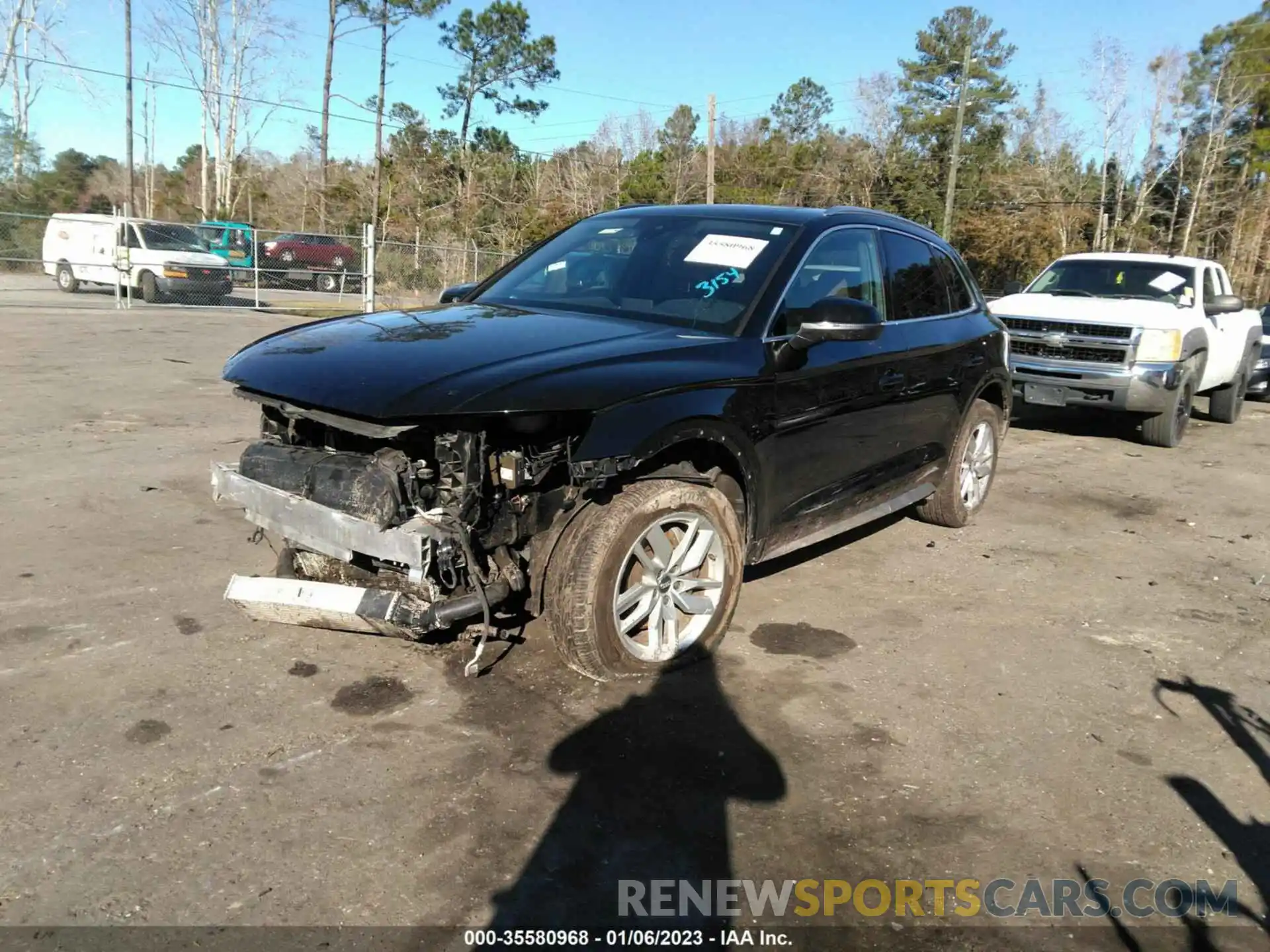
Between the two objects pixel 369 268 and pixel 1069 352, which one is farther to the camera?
pixel 369 268

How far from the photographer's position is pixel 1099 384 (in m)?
9.32

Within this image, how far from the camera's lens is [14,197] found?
3850 cm

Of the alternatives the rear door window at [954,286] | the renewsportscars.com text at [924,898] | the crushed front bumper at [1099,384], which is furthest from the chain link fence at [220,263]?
the renewsportscars.com text at [924,898]

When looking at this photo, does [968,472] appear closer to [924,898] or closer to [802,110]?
[924,898]

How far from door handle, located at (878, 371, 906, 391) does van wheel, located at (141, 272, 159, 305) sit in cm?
1986

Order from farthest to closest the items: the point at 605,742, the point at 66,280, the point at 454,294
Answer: the point at 66,280
the point at 454,294
the point at 605,742

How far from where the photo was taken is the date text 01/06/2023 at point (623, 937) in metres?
2.40

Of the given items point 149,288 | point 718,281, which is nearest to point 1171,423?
point 718,281

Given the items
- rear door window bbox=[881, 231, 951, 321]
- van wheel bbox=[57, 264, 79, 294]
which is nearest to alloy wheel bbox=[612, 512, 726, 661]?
rear door window bbox=[881, 231, 951, 321]

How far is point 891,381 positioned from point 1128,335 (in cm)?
562

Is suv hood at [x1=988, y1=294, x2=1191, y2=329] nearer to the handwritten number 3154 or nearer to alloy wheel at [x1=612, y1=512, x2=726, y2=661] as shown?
the handwritten number 3154

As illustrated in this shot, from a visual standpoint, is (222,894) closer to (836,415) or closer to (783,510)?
(783,510)

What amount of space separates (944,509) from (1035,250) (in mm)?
42181

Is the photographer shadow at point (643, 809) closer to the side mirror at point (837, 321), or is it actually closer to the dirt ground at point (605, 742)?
the dirt ground at point (605, 742)
